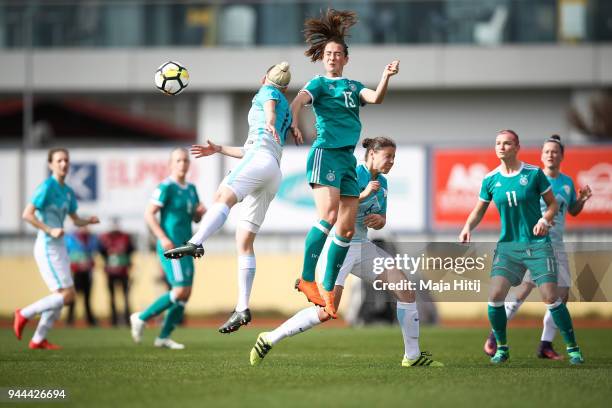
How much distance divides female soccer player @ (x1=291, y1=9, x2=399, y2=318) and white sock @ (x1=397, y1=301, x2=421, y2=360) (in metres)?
0.84

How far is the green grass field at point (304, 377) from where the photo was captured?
304 inches

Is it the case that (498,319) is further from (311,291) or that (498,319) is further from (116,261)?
(116,261)

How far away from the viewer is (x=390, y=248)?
10.5m

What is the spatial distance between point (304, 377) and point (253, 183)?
1.69 m

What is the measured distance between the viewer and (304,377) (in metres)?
9.23

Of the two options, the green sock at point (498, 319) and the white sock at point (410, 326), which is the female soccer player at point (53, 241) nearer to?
the white sock at point (410, 326)

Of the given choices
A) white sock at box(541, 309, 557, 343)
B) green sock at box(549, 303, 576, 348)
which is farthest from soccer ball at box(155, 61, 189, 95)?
white sock at box(541, 309, 557, 343)

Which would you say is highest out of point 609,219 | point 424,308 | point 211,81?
point 211,81

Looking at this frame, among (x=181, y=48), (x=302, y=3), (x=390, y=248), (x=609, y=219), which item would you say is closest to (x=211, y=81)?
(x=181, y=48)

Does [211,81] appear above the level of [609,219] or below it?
above

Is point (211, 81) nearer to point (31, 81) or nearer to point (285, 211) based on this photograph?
point (31, 81)

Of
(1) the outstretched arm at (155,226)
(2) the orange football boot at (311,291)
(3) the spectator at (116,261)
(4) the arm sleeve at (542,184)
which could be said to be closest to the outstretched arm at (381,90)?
(2) the orange football boot at (311,291)

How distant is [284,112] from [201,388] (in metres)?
2.82

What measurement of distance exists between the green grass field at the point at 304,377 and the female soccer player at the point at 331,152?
3.04 feet
